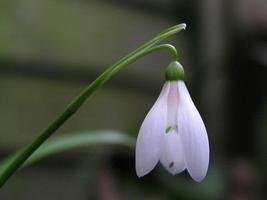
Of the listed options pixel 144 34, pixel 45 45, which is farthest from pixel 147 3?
pixel 45 45

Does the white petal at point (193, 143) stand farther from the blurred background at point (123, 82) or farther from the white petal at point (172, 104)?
the blurred background at point (123, 82)

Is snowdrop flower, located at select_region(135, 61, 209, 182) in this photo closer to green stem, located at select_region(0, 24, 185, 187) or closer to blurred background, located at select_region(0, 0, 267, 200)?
green stem, located at select_region(0, 24, 185, 187)

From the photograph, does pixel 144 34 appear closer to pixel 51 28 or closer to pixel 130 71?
pixel 130 71

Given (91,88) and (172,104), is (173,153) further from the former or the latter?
(91,88)

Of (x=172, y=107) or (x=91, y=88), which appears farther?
(x=172, y=107)

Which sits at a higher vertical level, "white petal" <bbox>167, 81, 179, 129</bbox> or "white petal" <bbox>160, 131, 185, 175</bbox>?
"white petal" <bbox>167, 81, 179, 129</bbox>

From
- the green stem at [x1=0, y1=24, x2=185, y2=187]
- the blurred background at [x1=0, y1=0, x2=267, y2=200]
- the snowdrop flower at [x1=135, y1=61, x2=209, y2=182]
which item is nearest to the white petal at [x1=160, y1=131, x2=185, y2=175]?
the snowdrop flower at [x1=135, y1=61, x2=209, y2=182]

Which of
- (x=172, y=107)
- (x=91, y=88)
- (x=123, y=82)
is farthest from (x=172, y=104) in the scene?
(x=123, y=82)
